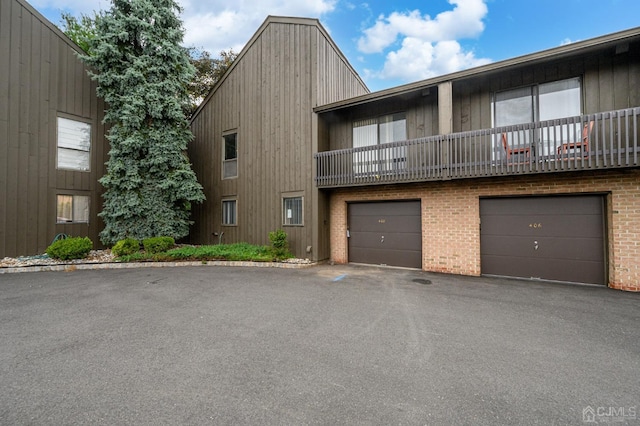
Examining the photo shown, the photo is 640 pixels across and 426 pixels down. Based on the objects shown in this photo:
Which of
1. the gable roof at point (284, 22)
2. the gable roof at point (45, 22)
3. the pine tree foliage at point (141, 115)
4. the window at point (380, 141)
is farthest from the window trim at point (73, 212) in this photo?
the window at point (380, 141)

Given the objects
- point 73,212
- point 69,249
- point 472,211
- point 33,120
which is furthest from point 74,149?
point 472,211

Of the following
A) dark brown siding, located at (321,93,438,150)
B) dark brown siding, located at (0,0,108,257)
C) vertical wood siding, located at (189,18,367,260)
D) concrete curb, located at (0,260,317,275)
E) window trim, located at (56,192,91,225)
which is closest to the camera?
Answer: concrete curb, located at (0,260,317,275)

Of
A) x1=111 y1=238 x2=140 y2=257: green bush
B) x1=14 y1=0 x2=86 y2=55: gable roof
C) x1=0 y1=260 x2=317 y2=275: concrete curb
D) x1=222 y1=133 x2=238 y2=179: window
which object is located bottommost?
x1=0 y1=260 x2=317 y2=275: concrete curb

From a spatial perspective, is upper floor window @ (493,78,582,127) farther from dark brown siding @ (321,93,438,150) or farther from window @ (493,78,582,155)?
dark brown siding @ (321,93,438,150)

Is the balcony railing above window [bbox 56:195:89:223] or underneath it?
above

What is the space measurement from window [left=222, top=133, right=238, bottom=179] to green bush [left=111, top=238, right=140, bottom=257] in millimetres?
4136

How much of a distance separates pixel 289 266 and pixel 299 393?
5966 mm

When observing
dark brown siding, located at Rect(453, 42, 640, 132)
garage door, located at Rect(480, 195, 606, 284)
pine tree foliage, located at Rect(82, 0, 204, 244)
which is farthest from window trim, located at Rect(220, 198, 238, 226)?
garage door, located at Rect(480, 195, 606, 284)

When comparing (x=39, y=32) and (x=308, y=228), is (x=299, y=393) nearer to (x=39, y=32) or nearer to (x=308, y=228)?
(x=308, y=228)

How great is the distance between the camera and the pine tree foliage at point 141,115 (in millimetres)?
9258

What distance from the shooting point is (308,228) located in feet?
29.6

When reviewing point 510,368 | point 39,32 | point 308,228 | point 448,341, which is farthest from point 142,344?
Result: point 39,32

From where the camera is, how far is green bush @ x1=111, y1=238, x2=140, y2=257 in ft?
27.6

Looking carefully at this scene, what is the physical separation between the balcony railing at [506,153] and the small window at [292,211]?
55.0 inches
